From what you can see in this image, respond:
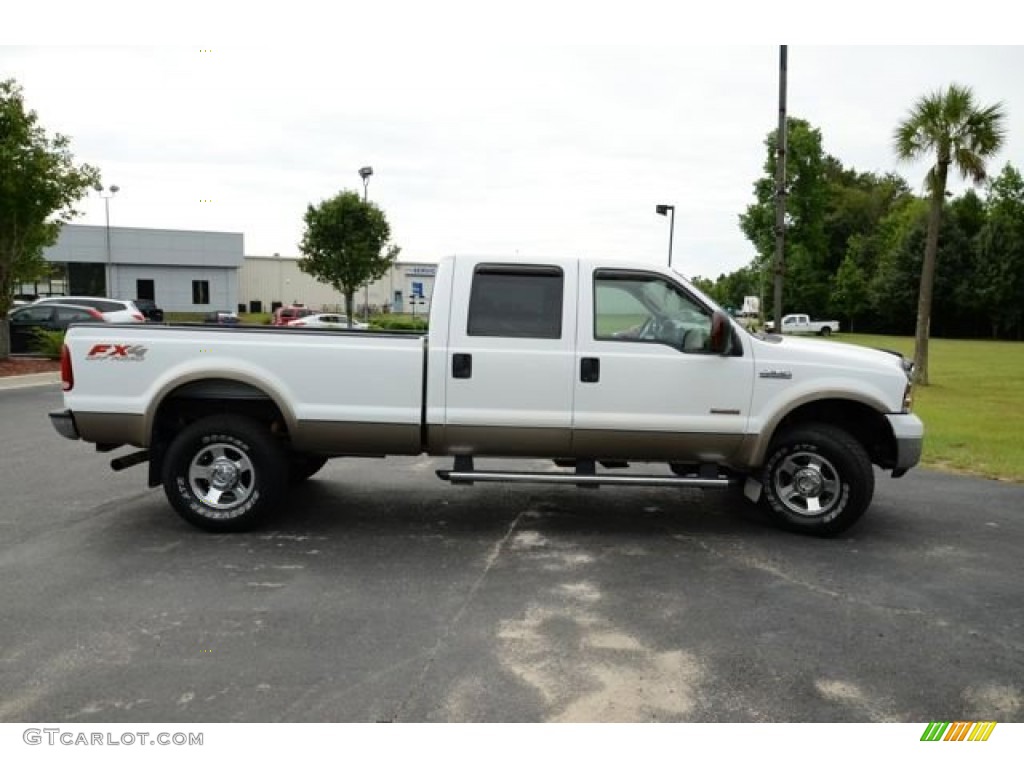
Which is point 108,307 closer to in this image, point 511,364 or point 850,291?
point 511,364

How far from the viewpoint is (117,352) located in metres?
5.94

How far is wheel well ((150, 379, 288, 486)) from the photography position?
19.8ft

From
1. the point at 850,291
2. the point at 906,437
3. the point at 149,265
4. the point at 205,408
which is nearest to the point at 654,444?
the point at 906,437

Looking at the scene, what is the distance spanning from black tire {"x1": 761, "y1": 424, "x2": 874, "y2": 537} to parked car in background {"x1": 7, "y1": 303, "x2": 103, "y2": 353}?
2098 cm

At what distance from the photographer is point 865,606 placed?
4.77 m

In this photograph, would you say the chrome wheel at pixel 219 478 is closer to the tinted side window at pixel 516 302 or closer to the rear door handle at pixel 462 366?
the rear door handle at pixel 462 366

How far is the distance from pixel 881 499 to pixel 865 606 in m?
3.11

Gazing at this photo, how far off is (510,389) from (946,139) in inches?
697

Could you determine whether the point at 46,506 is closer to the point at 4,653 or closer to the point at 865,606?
the point at 4,653

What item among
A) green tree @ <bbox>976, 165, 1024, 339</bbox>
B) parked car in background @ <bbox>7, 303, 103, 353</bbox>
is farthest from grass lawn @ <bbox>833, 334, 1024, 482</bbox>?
green tree @ <bbox>976, 165, 1024, 339</bbox>

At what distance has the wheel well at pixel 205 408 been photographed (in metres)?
6.03

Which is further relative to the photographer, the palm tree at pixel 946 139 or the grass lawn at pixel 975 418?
the palm tree at pixel 946 139

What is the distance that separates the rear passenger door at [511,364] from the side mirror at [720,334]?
1.00 metres

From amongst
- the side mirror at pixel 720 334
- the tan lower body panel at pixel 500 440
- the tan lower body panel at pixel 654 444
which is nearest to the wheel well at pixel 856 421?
the tan lower body panel at pixel 654 444
